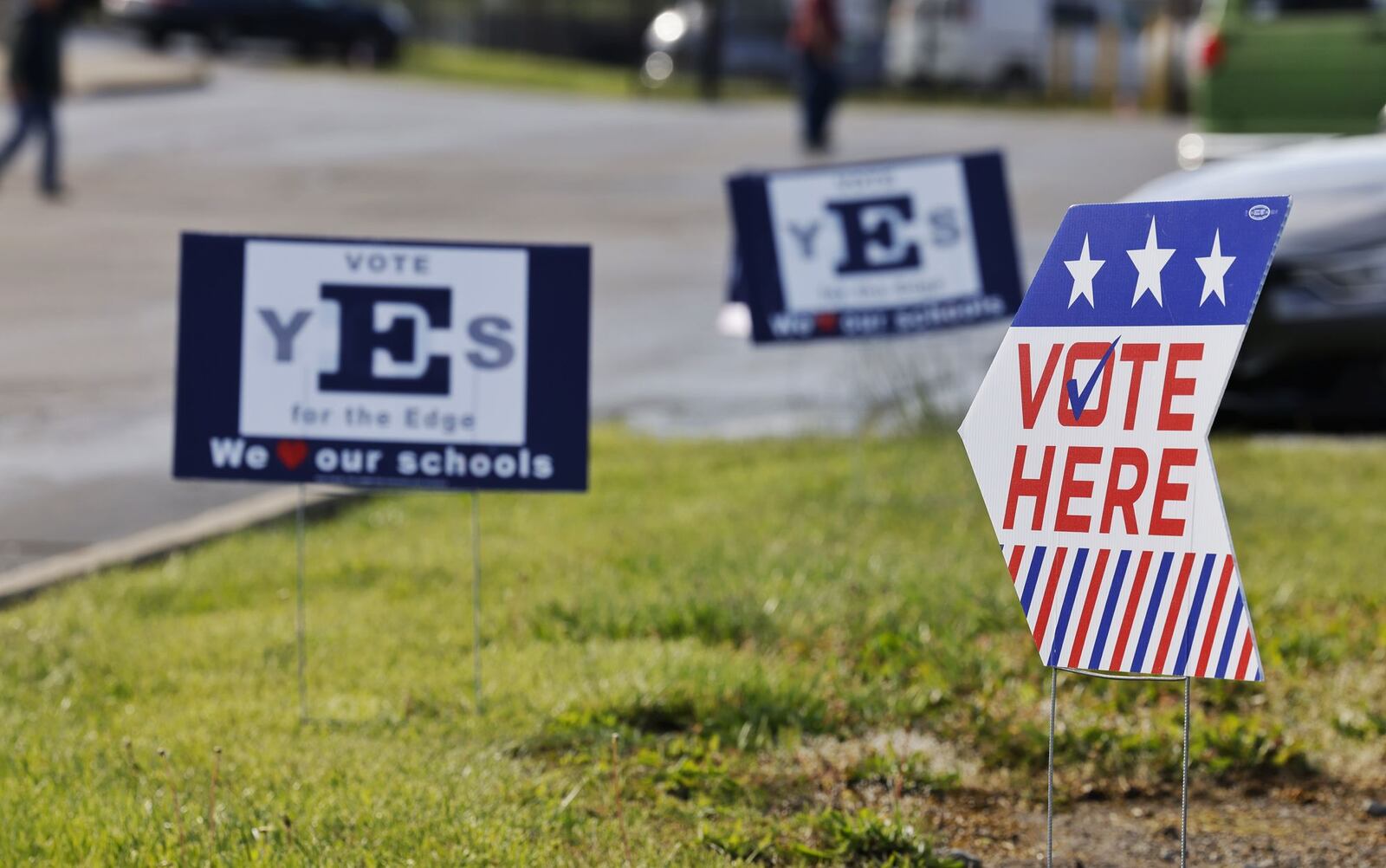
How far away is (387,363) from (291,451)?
0.32 meters

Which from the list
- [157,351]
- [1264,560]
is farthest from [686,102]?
[1264,560]

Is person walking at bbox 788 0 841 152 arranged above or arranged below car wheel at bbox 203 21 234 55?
above

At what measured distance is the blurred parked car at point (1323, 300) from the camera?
27.8ft

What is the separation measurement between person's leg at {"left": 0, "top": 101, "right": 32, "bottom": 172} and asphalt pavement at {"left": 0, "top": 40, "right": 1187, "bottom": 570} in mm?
337

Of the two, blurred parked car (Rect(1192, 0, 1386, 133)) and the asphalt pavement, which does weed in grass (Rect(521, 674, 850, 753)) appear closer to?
the asphalt pavement

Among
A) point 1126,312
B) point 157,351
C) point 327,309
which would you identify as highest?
point 1126,312

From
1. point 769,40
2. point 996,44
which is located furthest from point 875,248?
point 769,40

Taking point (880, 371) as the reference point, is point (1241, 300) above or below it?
above

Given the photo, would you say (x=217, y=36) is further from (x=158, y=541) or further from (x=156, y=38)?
(x=158, y=541)

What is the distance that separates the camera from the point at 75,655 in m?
5.38

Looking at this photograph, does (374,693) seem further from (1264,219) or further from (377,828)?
(1264,219)

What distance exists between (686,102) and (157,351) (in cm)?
1980

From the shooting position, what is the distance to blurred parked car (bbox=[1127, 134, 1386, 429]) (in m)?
8.46

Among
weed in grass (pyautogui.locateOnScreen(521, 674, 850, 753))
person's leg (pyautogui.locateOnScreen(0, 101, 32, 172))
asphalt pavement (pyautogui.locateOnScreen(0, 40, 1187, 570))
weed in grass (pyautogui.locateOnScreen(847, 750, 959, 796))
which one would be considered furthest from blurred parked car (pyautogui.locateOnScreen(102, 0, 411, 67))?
weed in grass (pyautogui.locateOnScreen(847, 750, 959, 796))
